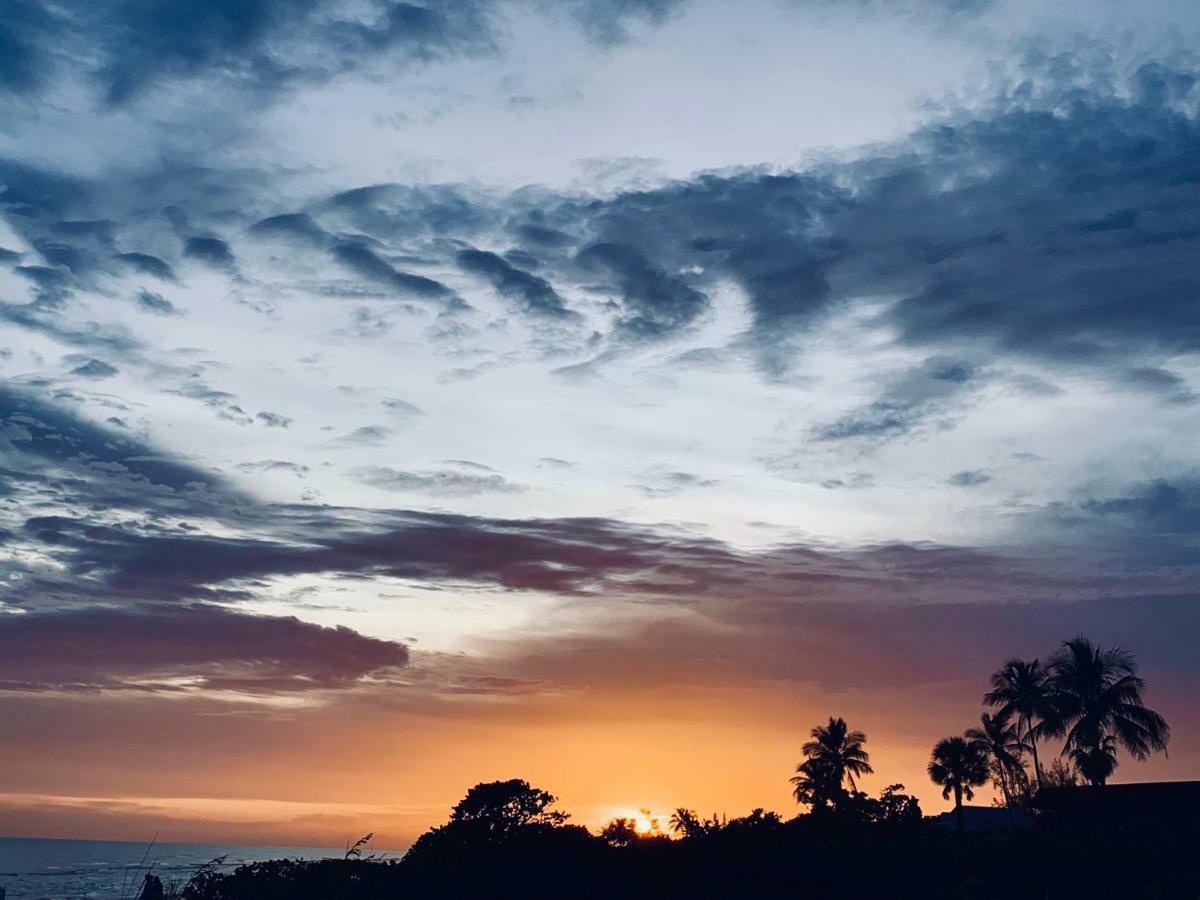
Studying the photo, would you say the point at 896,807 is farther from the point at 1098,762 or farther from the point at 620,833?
the point at 1098,762

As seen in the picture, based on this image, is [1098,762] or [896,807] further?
[1098,762]

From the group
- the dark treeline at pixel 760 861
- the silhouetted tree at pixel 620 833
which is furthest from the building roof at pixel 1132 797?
the silhouetted tree at pixel 620 833

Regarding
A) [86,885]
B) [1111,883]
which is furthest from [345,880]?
[86,885]

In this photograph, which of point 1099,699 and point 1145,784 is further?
point 1099,699

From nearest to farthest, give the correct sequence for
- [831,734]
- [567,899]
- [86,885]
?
1. [567,899]
2. [831,734]
3. [86,885]

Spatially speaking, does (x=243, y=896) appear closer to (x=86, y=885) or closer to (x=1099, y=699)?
(x=1099, y=699)

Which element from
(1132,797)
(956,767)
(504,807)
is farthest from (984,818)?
(504,807)

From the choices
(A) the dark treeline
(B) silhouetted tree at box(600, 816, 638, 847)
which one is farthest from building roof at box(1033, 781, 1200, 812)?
(B) silhouetted tree at box(600, 816, 638, 847)

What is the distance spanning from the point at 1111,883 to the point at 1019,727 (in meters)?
53.9

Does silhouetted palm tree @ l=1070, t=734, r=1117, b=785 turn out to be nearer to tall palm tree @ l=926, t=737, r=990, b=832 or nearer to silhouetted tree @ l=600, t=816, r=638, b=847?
tall palm tree @ l=926, t=737, r=990, b=832

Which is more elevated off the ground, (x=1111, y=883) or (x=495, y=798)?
(x=495, y=798)

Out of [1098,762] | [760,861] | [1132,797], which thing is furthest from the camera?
[1098,762]

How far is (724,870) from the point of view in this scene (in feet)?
101

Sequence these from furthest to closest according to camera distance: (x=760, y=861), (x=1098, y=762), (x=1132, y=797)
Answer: (x=1098, y=762) < (x=1132, y=797) < (x=760, y=861)
